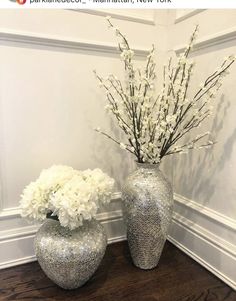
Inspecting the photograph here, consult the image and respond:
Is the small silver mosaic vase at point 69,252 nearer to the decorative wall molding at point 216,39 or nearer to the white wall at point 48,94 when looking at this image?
the white wall at point 48,94

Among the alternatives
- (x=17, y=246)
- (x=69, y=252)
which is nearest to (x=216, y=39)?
(x=69, y=252)

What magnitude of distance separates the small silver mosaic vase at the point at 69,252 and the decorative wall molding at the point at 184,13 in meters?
1.14

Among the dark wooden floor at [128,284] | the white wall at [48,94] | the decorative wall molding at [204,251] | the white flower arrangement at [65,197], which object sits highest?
the white wall at [48,94]

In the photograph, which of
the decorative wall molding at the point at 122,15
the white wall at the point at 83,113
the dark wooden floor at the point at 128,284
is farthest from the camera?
the decorative wall molding at the point at 122,15

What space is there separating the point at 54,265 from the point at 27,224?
356mm

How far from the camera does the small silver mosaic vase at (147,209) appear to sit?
112 cm

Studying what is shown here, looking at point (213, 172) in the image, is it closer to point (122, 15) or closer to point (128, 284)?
point (128, 284)

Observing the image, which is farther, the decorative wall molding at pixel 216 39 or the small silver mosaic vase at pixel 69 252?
the decorative wall molding at pixel 216 39

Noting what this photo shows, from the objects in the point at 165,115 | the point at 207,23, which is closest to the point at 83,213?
the point at 165,115

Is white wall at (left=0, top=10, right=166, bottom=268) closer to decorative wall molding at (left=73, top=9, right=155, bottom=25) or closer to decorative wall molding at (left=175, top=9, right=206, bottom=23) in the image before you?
decorative wall molding at (left=73, top=9, right=155, bottom=25)

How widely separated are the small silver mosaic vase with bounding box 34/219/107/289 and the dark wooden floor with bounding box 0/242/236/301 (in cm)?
8

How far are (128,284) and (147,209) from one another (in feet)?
1.11

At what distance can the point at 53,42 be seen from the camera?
3.91 ft

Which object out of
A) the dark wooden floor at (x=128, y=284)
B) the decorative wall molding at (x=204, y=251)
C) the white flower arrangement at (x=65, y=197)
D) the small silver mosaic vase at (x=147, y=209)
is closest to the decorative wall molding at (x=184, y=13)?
the small silver mosaic vase at (x=147, y=209)
